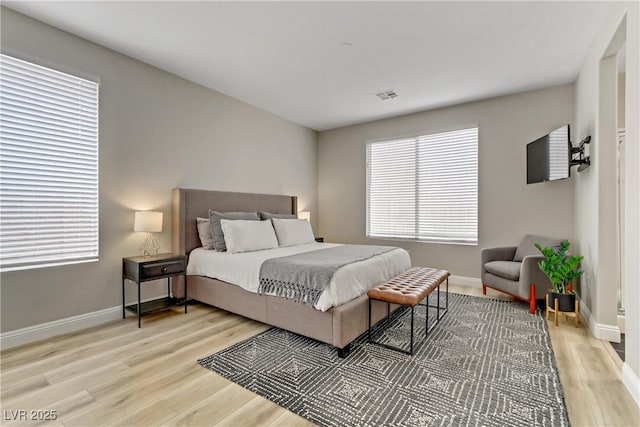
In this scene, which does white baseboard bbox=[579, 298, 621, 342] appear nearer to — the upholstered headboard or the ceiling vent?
the ceiling vent

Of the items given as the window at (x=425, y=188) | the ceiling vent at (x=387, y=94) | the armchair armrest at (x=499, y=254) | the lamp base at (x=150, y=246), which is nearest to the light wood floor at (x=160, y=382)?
the lamp base at (x=150, y=246)

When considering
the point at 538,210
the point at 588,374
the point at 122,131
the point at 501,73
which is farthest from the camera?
the point at 538,210

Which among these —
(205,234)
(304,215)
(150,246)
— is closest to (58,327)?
(150,246)

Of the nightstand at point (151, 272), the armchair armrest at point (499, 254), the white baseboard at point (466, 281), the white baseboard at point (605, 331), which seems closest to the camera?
the white baseboard at point (605, 331)

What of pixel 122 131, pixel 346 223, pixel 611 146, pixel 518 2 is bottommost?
pixel 346 223

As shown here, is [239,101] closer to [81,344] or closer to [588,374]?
[81,344]

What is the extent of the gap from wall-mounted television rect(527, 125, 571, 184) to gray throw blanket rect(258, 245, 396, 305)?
229 cm

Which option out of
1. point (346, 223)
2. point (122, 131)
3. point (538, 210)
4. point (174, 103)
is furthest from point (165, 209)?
point (538, 210)

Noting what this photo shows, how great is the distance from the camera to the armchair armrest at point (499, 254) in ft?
13.8

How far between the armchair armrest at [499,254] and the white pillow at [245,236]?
9.45ft

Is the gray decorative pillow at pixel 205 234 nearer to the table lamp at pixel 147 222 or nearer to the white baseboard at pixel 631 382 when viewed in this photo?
the table lamp at pixel 147 222

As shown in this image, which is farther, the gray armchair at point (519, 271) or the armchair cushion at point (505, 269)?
the armchair cushion at point (505, 269)

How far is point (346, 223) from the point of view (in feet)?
19.6

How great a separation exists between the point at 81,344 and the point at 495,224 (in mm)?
5058
